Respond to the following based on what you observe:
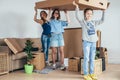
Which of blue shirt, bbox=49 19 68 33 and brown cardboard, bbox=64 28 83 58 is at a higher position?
blue shirt, bbox=49 19 68 33

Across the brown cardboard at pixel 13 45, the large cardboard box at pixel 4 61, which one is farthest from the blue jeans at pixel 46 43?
the large cardboard box at pixel 4 61

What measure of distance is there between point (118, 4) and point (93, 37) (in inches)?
79.5

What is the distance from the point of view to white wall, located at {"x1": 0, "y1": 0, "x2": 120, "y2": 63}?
18.0ft

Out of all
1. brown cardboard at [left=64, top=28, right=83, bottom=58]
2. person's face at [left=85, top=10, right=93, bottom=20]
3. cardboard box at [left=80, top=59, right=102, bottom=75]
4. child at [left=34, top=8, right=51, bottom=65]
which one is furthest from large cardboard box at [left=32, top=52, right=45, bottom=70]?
person's face at [left=85, top=10, right=93, bottom=20]

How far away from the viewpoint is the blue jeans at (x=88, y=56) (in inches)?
149

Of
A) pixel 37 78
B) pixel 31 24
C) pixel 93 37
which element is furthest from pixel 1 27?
pixel 93 37

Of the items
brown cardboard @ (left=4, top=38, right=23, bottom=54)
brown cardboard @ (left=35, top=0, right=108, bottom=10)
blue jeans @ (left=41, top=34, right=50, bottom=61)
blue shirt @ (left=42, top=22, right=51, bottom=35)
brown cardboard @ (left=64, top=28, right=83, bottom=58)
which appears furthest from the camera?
brown cardboard @ (left=64, top=28, right=83, bottom=58)

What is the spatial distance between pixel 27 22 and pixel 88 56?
244cm

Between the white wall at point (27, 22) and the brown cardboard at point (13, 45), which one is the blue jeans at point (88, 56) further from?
the white wall at point (27, 22)

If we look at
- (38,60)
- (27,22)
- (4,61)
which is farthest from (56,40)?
(27,22)

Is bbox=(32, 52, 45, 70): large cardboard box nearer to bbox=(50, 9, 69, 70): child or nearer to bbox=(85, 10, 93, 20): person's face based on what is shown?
bbox=(50, 9, 69, 70): child

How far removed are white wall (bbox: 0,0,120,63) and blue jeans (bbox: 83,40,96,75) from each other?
5.81ft

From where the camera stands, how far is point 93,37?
12.5 ft

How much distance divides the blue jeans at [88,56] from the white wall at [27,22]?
177cm
